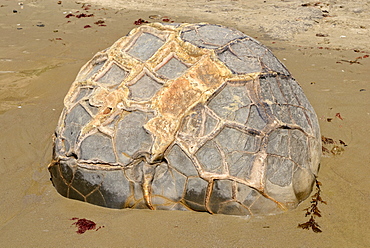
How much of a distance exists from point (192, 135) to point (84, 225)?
109 centimetres

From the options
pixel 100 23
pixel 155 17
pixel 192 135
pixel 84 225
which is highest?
pixel 192 135

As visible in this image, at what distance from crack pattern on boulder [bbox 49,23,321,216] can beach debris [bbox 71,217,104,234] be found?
0.68 ft

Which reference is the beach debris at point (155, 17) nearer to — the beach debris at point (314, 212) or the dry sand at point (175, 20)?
the dry sand at point (175, 20)

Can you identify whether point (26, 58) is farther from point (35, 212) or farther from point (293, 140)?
point (293, 140)

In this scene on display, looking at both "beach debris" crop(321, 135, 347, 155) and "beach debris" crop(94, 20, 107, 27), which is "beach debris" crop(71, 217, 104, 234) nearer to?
"beach debris" crop(321, 135, 347, 155)

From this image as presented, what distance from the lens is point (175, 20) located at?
9.53 m

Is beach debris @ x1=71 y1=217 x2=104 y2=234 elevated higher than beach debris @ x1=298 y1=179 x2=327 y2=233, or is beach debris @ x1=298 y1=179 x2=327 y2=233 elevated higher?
beach debris @ x1=298 y1=179 x2=327 y2=233

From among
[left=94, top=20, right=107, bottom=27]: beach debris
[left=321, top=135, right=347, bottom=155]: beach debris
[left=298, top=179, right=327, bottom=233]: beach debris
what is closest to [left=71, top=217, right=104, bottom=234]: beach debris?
[left=298, top=179, right=327, bottom=233]: beach debris

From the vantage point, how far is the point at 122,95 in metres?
3.15

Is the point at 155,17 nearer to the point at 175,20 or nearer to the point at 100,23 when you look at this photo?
the point at 175,20

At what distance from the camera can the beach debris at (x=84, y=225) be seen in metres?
2.78

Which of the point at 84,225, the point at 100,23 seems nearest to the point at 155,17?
the point at 100,23

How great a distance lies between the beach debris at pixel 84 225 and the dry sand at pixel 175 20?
45 millimetres

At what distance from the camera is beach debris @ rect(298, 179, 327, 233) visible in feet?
9.13
